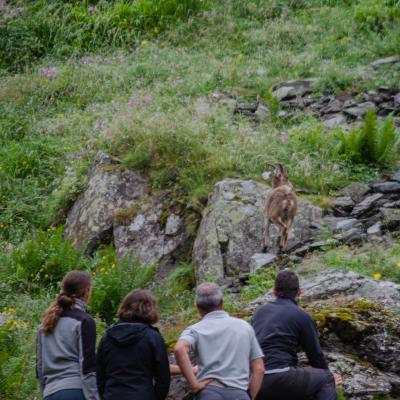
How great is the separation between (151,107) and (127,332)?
1154 centimetres

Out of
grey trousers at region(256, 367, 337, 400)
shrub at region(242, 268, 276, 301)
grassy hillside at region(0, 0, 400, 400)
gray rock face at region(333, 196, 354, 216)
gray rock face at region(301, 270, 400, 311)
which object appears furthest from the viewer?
gray rock face at region(333, 196, 354, 216)

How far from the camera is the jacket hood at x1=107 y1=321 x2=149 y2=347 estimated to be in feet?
19.7

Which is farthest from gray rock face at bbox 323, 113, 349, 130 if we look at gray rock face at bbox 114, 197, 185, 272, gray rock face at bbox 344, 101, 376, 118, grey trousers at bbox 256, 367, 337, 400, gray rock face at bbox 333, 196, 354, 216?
grey trousers at bbox 256, 367, 337, 400

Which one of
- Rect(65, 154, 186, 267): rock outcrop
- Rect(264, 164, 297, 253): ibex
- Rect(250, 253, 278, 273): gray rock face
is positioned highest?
Rect(264, 164, 297, 253): ibex

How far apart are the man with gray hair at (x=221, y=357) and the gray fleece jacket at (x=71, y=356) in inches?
28.9

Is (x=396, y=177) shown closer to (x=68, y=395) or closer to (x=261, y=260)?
(x=261, y=260)

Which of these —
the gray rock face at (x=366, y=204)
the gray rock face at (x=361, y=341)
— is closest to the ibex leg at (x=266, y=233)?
the gray rock face at (x=366, y=204)

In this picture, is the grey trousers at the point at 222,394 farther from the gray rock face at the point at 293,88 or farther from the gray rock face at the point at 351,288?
the gray rock face at the point at 293,88

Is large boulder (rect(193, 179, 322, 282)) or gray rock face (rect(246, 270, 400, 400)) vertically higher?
gray rock face (rect(246, 270, 400, 400))

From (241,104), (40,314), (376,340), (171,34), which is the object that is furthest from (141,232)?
(171,34)

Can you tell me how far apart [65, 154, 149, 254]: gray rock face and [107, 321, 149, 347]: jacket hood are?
7647 mm

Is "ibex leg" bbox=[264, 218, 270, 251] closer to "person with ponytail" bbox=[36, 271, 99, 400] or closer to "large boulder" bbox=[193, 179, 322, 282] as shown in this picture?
"large boulder" bbox=[193, 179, 322, 282]

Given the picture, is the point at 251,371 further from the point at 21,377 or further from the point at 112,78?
the point at 112,78

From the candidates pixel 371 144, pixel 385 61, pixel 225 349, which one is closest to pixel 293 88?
pixel 385 61
